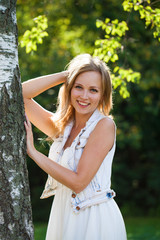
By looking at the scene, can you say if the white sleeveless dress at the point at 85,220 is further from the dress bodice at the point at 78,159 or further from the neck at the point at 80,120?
the neck at the point at 80,120

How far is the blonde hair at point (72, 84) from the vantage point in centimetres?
297

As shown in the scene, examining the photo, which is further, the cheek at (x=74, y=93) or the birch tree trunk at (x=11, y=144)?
the cheek at (x=74, y=93)

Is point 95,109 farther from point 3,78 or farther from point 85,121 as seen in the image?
point 3,78

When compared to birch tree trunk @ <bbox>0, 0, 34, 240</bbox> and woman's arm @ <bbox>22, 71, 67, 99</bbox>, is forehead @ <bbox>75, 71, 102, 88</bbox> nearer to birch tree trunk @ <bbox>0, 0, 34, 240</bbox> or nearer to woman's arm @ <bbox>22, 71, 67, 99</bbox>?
woman's arm @ <bbox>22, 71, 67, 99</bbox>

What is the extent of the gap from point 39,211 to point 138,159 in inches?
117

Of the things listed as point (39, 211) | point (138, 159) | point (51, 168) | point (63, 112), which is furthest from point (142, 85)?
point (51, 168)

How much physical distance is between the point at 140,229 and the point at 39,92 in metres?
5.63

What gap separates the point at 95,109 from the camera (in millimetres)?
3043

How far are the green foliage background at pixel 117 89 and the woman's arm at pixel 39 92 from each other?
16.0 ft

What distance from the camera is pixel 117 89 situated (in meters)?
8.38

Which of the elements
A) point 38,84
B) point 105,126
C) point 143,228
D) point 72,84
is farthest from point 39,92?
point 143,228

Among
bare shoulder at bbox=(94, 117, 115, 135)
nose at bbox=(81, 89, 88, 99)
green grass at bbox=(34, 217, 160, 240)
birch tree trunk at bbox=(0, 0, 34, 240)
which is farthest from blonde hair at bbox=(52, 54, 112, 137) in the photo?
green grass at bbox=(34, 217, 160, 240)

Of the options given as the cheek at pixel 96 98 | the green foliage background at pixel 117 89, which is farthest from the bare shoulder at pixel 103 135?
the green foliage background at pixel 117 89

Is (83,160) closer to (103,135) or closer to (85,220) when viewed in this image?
(103,135)
